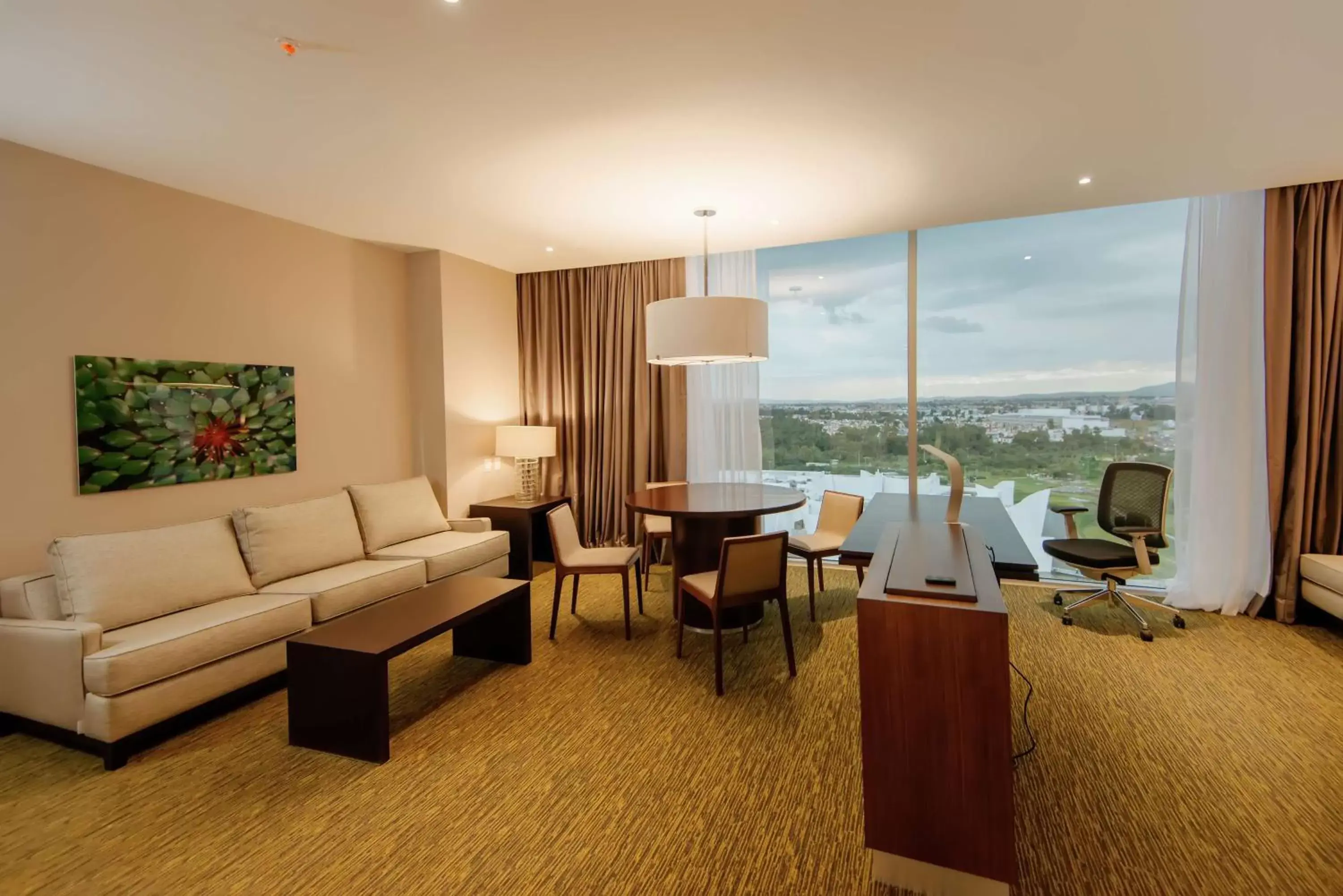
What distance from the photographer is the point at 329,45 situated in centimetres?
215

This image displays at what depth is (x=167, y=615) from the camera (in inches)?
117

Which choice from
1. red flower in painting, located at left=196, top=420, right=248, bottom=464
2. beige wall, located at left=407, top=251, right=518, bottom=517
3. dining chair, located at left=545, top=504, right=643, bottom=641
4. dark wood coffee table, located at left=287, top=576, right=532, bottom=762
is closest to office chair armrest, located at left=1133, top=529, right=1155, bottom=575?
dining chair, located at left=545, top=504, right=643, bottom=641

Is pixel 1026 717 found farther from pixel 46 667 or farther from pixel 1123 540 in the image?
pixel 46 667

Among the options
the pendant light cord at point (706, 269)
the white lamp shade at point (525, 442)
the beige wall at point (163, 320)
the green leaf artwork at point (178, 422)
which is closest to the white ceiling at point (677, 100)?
the beige wall at point (163, 320)

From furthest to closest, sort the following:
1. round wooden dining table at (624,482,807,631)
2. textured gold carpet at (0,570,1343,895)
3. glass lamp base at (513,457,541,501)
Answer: glass lamp base at (513,457,541,501) < round wooden dining table at (624,482,807,631) < textured gold carpet at (0,570,1343,895)

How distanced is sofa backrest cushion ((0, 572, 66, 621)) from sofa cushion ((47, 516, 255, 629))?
0.19 ft

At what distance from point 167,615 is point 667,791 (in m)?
2.53

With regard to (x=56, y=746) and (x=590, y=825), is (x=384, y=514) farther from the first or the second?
(x=590, y=825)

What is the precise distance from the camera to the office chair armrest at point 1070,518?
13.5 feet

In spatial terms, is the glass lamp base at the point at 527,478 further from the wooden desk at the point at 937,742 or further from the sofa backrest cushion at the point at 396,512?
the wooden desk at the point at 937,742

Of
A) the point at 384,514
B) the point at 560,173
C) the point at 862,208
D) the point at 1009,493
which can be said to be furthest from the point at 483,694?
the point at 1009,493

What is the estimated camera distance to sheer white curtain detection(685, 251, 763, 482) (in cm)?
522

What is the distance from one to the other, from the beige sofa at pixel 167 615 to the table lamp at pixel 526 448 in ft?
4.64

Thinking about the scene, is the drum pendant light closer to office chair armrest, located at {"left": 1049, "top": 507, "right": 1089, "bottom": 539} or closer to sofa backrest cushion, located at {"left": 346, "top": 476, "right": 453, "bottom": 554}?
sofa backrest cushion, located at {"left": 346, "top": 476, "right": 453, "bottom": 554}
